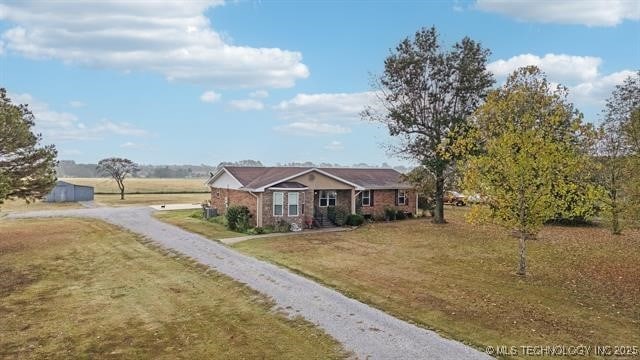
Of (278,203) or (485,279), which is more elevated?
(278,203)

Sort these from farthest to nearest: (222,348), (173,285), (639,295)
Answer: (173,285), (639,295), (222,348)

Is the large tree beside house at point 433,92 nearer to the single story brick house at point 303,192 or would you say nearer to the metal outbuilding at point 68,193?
the single story brick house at point 303,192

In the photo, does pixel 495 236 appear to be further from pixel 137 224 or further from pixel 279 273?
pixel 137 224

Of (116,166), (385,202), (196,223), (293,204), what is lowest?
(196,223)

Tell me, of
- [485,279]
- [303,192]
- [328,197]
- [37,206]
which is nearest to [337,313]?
[485,279]

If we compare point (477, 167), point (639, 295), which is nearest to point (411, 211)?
point (477, 167)

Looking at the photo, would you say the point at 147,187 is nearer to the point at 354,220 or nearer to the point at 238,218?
the point at 238,218
